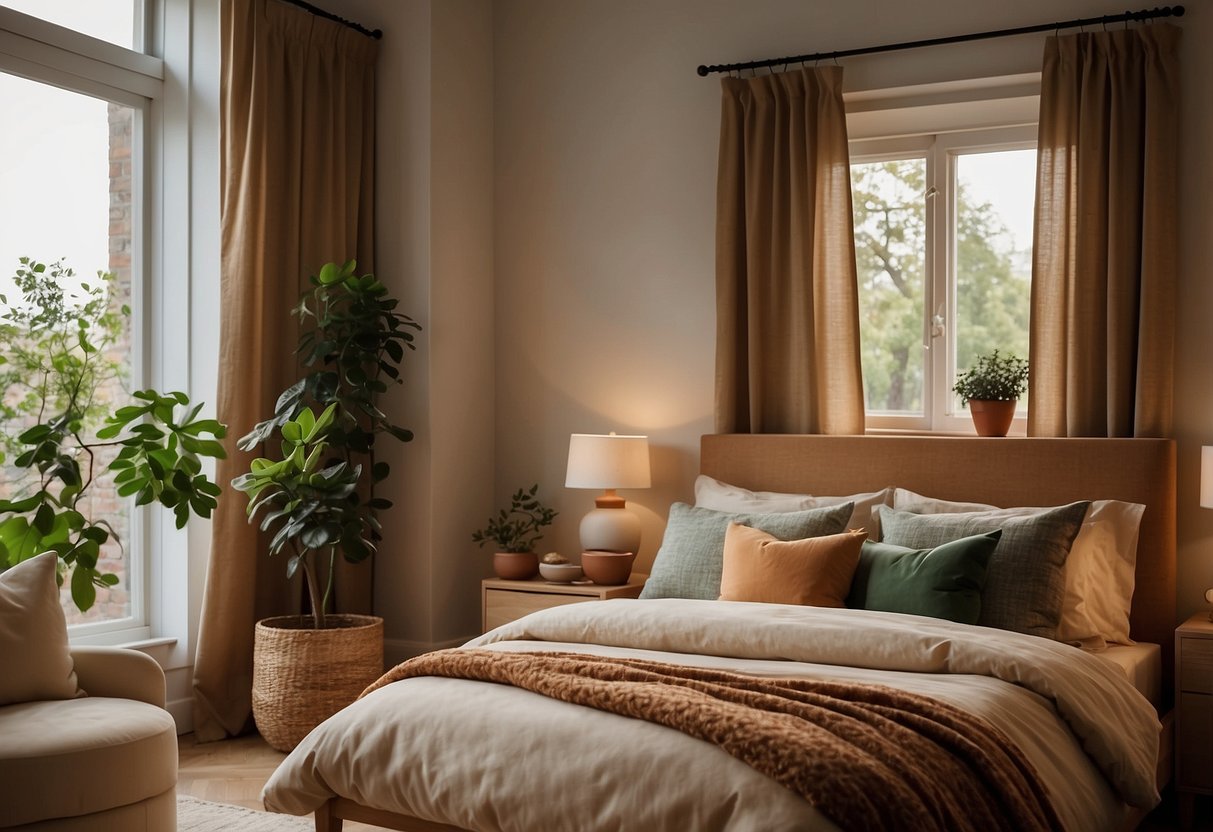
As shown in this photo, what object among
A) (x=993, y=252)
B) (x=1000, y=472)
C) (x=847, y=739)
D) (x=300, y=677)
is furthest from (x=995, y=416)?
(x=300, y=677)

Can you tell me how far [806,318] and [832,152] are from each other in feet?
2.13

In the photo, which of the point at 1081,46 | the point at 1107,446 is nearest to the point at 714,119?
the point at 1081,46

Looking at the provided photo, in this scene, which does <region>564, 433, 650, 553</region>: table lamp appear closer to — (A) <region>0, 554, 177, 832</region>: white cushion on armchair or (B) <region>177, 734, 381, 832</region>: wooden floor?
(B) <region>177, 734, 381, 832</region>: wooden floor

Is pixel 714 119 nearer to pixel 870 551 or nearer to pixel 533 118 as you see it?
pixel 533 118

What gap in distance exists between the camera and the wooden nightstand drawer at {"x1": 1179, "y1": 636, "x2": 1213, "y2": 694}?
3.48 meters

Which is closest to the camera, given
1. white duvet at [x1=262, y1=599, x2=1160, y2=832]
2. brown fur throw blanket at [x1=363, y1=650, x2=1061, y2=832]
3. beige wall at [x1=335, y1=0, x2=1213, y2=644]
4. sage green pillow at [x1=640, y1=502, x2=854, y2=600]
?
brown fur throw blanket at [x1=363, y1=650, x2=1061, y2=832]

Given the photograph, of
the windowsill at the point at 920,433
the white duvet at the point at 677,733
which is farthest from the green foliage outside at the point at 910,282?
the white duvet at the point at 677,733

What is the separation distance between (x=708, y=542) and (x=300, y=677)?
1.53 metres

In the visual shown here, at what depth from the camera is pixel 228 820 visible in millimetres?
3482

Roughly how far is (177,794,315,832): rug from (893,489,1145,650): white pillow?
2401mm

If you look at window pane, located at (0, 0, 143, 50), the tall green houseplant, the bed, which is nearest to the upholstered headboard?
the bed

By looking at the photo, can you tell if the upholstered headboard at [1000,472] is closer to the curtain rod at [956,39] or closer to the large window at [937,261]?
the large window at [937,261]

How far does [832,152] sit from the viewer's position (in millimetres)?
4480

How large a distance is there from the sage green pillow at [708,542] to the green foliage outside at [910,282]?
90cm
